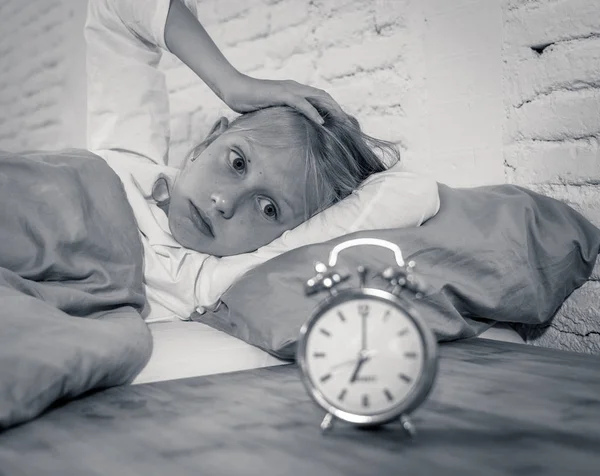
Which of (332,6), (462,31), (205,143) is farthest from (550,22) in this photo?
(205,143)

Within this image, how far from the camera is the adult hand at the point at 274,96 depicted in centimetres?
121

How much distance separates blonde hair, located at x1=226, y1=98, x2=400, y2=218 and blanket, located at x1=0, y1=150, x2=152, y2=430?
0.28 metres

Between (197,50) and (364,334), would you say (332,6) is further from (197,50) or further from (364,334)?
(364,334)

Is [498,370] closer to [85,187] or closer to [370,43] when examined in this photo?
[85,187]

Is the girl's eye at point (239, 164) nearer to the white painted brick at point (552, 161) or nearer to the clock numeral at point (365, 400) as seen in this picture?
the white painted brick at point (552, 161)

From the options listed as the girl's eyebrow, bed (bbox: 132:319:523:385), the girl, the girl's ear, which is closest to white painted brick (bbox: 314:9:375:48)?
the girl

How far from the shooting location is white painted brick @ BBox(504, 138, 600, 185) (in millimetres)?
1146

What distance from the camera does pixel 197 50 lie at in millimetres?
1348

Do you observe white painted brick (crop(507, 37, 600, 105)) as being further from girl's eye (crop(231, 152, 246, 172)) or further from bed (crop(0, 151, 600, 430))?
girl's eye (crop(231, 152, 246, 172))

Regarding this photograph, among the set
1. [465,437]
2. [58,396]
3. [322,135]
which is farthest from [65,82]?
[465,437]

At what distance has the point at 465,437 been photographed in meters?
0.55

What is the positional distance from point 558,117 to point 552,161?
8cm

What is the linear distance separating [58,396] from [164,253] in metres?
0.58

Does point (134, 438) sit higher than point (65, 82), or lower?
lower
